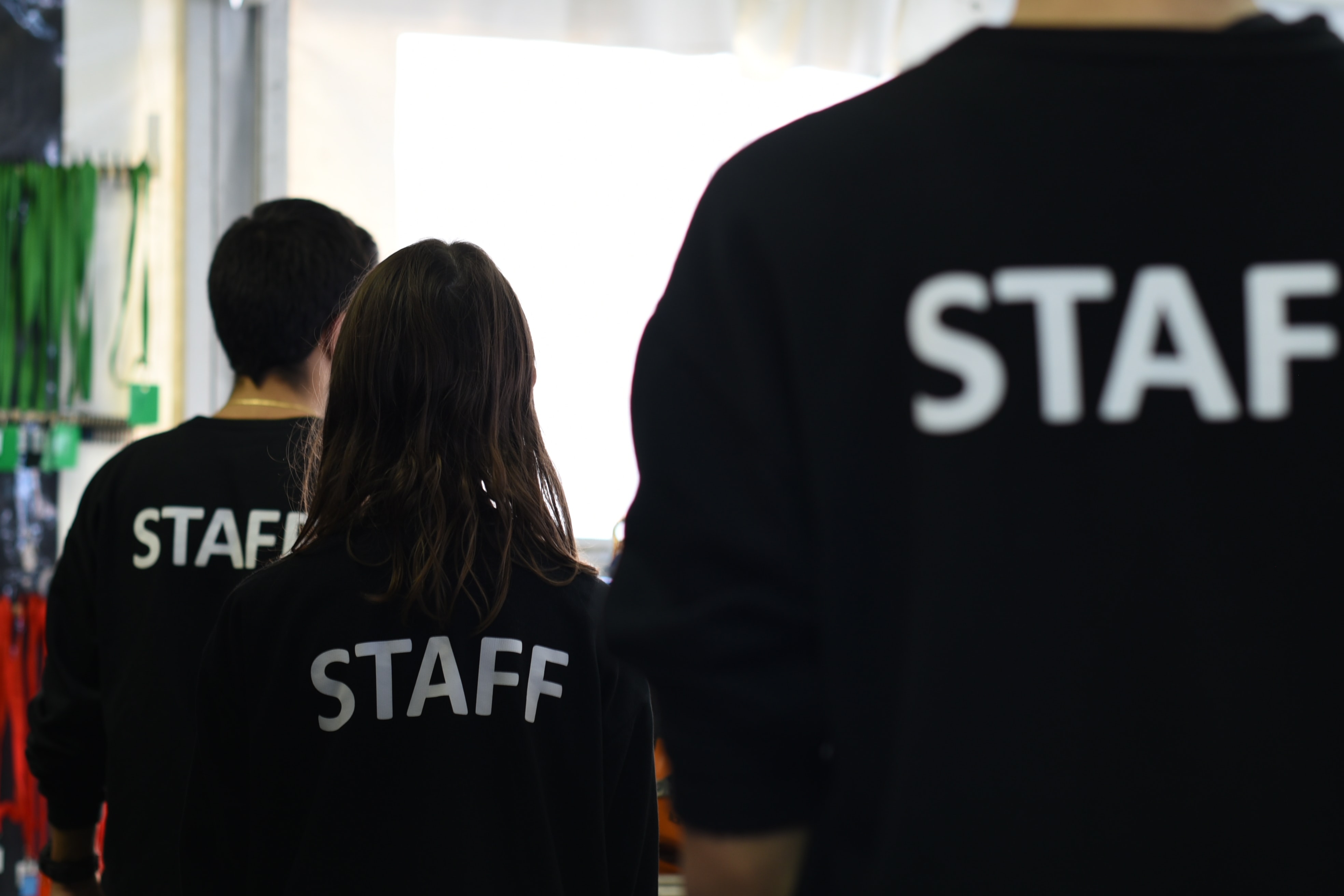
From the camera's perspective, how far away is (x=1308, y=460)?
1.66 ft

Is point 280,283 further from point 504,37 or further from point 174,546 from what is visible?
point 504,37

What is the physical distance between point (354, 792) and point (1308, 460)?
859mm

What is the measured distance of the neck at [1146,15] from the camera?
21.0 inches

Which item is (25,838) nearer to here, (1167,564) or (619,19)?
(619,19)

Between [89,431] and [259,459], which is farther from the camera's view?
[89,431]

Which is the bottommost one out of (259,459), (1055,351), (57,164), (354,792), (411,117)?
(354,792)

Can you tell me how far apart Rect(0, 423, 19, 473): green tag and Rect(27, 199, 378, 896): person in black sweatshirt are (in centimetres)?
92

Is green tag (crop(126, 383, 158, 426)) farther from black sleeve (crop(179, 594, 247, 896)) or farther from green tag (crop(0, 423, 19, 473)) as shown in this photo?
black sleeve (crop(179, 594, 247, 896))

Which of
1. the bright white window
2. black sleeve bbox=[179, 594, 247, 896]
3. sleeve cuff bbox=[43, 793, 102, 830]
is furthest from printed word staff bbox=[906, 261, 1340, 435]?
the bright white window

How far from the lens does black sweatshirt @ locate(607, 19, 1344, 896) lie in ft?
1.66

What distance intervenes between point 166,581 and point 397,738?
19.5 inches

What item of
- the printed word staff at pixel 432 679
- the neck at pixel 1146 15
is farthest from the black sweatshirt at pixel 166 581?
the neck at pixel 1146 15

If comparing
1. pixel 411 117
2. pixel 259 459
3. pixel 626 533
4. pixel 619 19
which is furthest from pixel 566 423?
pixel 626 533

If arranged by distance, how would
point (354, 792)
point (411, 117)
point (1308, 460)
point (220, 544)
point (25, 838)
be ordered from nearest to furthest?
point (1308, 460) < point (354, 792) < point (220, 544) < point (25, 838) < point (411, 117)
